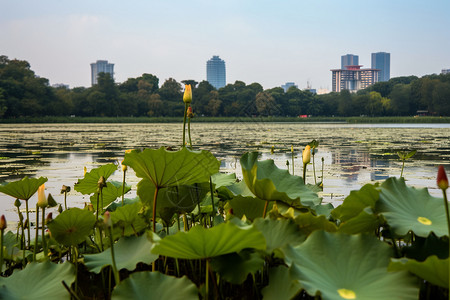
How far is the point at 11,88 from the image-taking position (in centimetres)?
4016

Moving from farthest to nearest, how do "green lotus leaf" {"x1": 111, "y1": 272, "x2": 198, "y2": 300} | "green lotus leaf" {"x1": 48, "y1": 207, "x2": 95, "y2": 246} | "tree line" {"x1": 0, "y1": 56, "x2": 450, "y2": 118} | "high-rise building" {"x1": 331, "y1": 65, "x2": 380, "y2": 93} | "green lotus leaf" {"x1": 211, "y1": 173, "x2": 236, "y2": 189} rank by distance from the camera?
Answer: "high-rise building" {"x1": 331, "y1": 65, "x2": 380, "y2": 93}
"tree line" {"x1": 0, "y1": 56, "x2": 450, "y2": 118}
"green lotus leaf" {"x1": 211, "y1": 173, "x2": 236, "y2": 189}
"green lotus leaf" {"x1": 48, "y1": 207, "x2": 95, "y2": 246}
"green lotus leaf" {"x1": 111, "y1": 272, "x2": 198, "y2": 300}

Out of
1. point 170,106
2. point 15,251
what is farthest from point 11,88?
point 15,251

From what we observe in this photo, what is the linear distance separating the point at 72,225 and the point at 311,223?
0.63 metres

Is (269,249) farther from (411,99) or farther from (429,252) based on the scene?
(411,99)

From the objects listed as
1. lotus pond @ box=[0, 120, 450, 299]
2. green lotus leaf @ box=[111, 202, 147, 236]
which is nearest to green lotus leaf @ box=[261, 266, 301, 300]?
lotus pond @ box=[0, 120, 450, 299]

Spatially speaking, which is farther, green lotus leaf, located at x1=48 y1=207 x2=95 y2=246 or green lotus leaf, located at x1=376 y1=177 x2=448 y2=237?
green lotus leaf, located at x1=48 y1=207 x2=95 y2=246

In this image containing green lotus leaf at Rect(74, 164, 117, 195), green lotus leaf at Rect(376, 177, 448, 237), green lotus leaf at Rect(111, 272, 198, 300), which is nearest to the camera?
green lotus leaf at Rect(111, 272, 198, 300)

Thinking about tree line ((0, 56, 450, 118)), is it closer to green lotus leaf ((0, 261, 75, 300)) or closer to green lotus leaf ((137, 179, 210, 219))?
green lotus leaf ((137, 179, 210, 219))

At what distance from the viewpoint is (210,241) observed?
72 cm

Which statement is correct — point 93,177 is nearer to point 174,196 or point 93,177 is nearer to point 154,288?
point 174,196

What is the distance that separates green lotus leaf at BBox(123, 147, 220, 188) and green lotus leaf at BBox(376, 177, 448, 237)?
40 centimetres

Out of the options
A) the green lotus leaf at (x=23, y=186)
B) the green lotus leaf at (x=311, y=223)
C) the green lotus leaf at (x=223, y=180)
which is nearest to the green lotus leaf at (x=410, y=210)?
the green lotus leaf at (x=311, y=223)

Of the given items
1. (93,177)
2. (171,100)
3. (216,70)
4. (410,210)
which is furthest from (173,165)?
(216,70)

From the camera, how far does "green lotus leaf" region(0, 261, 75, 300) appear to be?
86 cm
